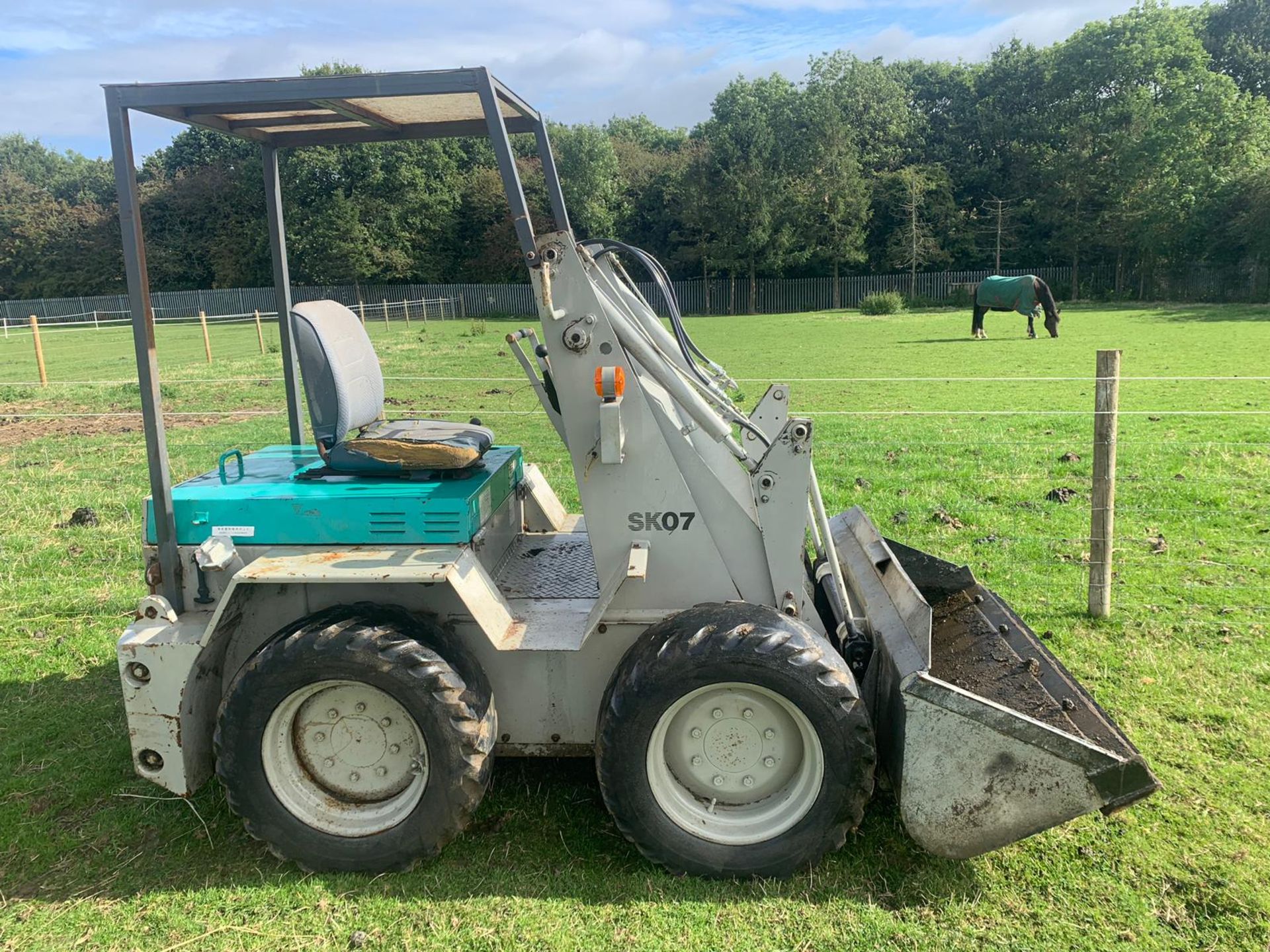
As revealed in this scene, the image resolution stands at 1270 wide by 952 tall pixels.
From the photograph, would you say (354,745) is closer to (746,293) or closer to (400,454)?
(400,454)

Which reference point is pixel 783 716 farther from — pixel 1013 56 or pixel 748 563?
pixel 1013 56

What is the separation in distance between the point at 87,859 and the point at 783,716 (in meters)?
2.70

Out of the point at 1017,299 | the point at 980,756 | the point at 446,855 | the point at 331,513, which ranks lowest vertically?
the point at 446,855

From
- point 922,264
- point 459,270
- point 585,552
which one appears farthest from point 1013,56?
point 585,552

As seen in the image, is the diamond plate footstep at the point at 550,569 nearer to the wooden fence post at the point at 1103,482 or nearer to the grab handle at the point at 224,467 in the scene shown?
the grab handle at the point at 224,467

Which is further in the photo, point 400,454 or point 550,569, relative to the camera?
point 550,569

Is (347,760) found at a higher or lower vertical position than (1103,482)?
lower

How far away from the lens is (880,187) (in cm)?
5400

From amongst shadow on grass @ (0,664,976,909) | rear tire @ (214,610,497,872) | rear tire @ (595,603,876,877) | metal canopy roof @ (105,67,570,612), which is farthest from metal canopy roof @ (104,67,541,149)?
shadow on grass @ (0,664,976,909)

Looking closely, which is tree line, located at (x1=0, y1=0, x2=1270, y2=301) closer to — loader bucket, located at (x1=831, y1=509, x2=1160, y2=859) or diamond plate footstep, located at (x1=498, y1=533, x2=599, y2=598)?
diamond plate footstep, located at (x1=498, y1=533, x2=599, y2=598)

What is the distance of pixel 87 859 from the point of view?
3.65 metres

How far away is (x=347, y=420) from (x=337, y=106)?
121cm

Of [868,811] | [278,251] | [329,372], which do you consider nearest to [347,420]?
[329,372]

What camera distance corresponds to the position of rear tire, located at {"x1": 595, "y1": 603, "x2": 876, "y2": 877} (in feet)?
10.7
